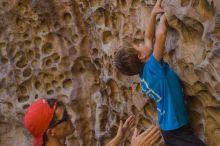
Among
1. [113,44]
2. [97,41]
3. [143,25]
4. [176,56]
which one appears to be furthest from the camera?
[97,41]

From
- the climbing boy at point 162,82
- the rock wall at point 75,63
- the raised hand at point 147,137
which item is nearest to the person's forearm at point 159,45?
the climbing boy at point 162,82

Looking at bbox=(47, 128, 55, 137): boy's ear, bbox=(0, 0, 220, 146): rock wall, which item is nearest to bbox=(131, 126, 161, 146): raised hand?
bbox=(0, 0, 220, 146): rock wall

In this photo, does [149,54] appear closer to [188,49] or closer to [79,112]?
[188,49]

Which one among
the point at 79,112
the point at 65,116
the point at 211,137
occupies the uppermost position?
the point at 65,116

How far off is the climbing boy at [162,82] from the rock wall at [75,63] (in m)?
0.13

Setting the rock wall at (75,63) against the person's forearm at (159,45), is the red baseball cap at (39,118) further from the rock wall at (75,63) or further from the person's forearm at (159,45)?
the rock wall at (75,63)

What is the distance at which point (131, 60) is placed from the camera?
166 cm

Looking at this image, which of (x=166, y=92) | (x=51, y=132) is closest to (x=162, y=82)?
→ (x=166, y=92)

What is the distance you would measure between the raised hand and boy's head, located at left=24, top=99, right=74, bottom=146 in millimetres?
241

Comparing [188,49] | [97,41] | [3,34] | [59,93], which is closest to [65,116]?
[188,49]

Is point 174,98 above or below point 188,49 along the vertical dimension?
below

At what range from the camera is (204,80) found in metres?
1.60

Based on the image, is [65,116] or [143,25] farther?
[143,25]

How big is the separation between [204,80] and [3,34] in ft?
4.85
